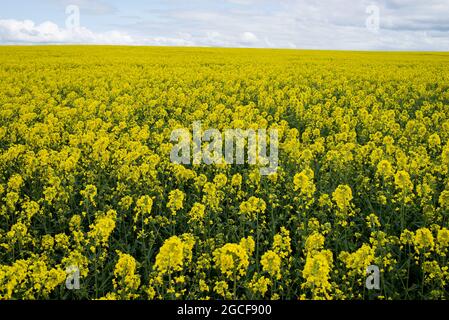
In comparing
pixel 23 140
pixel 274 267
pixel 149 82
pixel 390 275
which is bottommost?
pixel 390 275

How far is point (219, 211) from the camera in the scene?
253 inches

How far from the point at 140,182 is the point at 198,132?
384 centimetres

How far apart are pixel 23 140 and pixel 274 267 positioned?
8.23 metres

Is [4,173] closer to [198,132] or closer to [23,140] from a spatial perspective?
[23,140]

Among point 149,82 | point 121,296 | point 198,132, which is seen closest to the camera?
point 121,296

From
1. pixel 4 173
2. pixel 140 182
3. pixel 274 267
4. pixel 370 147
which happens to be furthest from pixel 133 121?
pixel 274 267

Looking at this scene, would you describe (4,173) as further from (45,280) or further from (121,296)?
(121,296)

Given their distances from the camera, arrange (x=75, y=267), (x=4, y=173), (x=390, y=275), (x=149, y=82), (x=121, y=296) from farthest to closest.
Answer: (x=149, y=82), (x=4, y=173), (x=390, y=275), (x=75, y=267), (x=121, y=296)

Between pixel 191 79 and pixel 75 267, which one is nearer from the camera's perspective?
pixel 75 267

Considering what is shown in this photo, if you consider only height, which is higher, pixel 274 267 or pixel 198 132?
pixel 198 132

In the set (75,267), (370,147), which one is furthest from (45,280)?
(370,147)

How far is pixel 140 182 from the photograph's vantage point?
7.05 m

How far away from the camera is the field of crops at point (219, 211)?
4.34 meters

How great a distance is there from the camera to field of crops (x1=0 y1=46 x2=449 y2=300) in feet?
14.2
